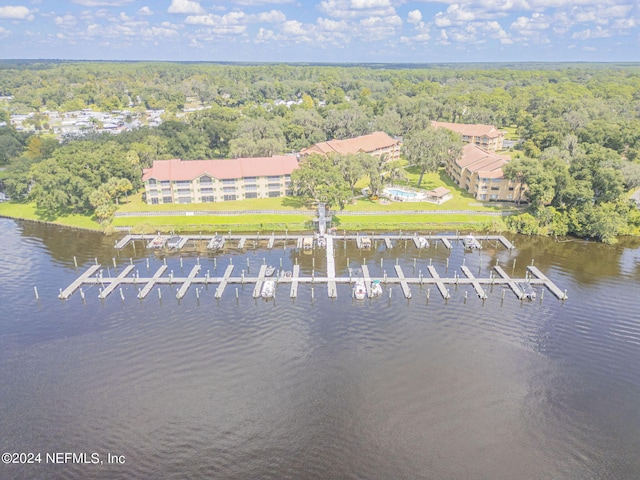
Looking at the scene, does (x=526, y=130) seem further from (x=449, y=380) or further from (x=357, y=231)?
(x=449, y=380)

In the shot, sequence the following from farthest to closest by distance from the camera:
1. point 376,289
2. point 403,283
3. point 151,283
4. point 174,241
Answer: point 174,241, point 151,283, point 403,283, point 376,289

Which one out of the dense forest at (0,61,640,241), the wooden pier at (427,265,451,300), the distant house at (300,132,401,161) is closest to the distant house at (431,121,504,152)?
the dense forest at (0,61,640,241)

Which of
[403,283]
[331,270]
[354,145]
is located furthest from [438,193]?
[331,270]

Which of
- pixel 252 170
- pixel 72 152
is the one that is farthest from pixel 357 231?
pixel 72 152

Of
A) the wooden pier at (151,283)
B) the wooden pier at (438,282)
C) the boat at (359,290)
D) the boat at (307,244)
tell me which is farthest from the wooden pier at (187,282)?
the wooden pier at (438,282)

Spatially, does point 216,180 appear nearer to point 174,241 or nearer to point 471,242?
point 174,241
